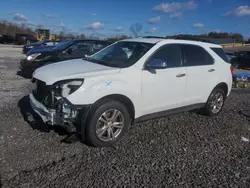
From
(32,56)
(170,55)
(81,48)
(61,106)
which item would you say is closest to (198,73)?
(170,55)

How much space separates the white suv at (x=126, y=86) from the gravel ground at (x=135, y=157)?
0.40 m

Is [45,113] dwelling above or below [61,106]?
below

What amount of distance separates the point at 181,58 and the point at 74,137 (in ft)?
8.48

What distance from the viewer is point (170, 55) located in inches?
188

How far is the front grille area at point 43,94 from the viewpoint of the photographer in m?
3.74

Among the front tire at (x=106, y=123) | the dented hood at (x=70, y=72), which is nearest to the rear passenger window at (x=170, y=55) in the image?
the dented hood at (x=70, y=72)

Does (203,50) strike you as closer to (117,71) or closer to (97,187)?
(117,71)

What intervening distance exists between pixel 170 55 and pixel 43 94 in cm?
248

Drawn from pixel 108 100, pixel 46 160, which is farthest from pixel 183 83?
pixel 46 160

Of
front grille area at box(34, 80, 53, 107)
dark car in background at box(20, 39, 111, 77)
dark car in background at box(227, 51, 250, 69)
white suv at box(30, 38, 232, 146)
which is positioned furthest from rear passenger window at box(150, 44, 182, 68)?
dark car in background at box(227, 51, 250, 69)

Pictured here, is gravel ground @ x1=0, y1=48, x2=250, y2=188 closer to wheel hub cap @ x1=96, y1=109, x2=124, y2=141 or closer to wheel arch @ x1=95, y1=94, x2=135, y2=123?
wheel hub cap @ x1=96, y1=109, x2=124, y2=141

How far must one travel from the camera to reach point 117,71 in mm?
4000

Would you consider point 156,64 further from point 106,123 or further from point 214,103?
point 214,103

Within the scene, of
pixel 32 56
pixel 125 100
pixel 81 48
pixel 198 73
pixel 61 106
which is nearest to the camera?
pixel 61 106
